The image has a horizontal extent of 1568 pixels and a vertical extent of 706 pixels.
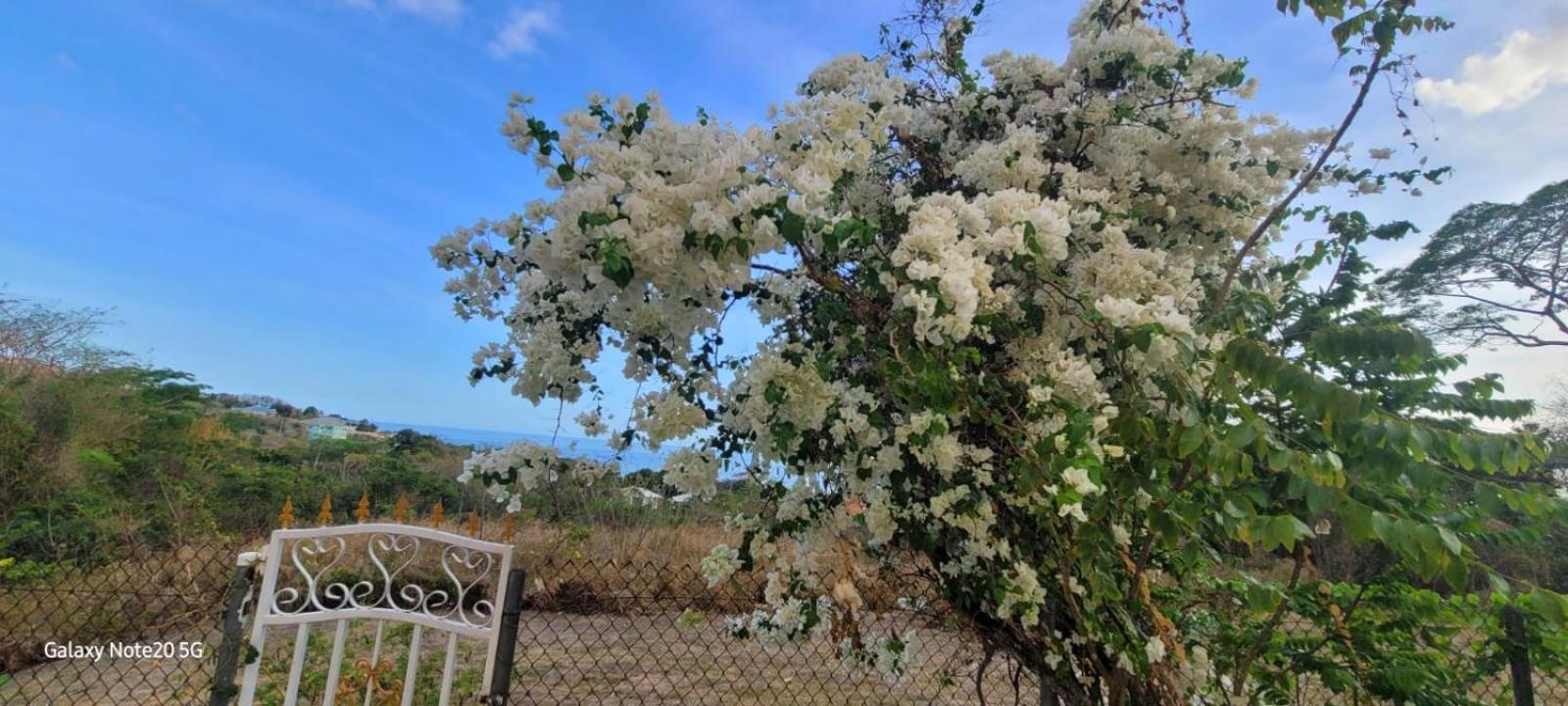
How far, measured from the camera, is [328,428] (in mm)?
10492

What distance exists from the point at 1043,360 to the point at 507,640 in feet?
4.57

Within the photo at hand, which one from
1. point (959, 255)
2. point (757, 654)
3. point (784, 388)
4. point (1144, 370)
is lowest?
point (757, 654)

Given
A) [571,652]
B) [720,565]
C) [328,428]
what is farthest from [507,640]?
[328,428]

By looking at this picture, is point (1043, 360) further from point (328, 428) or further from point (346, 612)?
point (328, 428)

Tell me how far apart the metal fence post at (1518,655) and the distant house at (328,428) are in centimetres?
1120

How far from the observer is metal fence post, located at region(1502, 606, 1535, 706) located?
74.0 inches

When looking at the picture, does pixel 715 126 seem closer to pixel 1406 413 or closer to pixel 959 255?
pixel 959 255

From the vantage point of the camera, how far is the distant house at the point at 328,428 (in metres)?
Result: 10.0

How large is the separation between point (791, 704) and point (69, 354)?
7.64m

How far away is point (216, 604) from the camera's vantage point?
3650mm

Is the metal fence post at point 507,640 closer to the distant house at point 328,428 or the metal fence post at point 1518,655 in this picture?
the metal fence post at point 1518,655

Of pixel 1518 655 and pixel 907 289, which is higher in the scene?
pixel 907 289

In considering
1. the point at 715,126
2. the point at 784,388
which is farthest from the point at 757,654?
the point at 715,126

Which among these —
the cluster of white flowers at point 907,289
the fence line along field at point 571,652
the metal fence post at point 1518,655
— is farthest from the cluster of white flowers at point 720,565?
→ the metal fence post at point 1518,655
